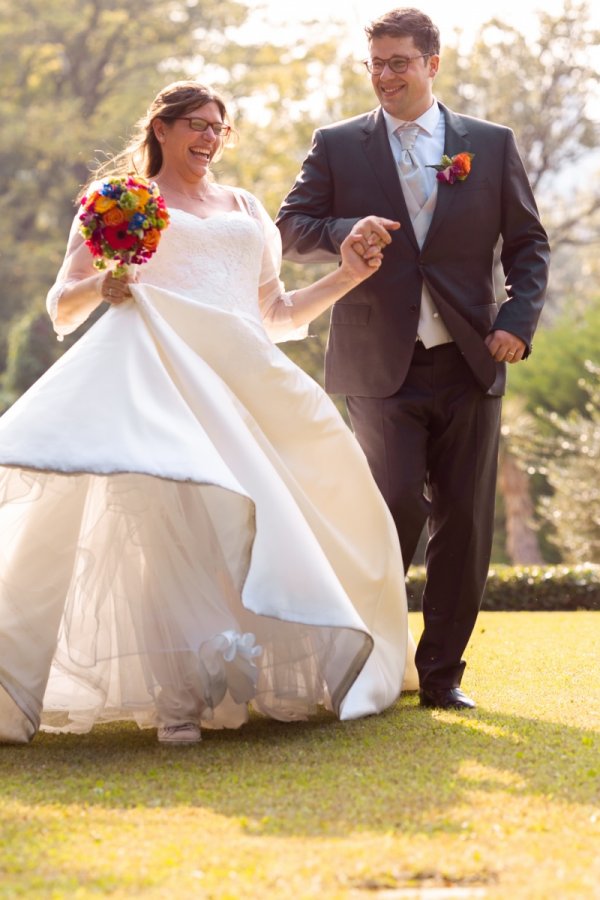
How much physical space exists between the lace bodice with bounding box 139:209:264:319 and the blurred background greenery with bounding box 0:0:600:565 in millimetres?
15934

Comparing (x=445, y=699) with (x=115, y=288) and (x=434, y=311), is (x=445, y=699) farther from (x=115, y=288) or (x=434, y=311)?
(x=115, y=288)

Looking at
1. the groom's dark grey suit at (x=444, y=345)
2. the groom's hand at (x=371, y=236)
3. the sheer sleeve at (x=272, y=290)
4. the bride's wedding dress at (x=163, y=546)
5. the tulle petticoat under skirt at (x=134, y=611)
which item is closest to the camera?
the bride's wedding dress at (x=163, y=546)

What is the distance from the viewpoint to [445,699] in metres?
5.55

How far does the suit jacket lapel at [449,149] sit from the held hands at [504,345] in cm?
46

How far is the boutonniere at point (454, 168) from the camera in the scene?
18.4ft

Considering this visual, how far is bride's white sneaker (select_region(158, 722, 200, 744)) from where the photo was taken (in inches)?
191

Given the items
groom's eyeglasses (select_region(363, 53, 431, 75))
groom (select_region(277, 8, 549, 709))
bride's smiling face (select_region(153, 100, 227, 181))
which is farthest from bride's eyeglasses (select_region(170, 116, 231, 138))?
groom's eyeglasses (select_region(363, 53, 431, 75))

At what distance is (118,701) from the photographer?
4957mm

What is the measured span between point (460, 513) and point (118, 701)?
5.26 ft

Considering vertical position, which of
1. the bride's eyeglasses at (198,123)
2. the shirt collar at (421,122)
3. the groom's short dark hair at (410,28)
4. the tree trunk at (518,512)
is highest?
the groom's short dark hair at (410,28)

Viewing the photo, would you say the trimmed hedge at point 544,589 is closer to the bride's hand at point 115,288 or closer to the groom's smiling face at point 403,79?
the groom's smiling face at point 403,79

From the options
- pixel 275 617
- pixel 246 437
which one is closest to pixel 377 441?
pixel 246 437

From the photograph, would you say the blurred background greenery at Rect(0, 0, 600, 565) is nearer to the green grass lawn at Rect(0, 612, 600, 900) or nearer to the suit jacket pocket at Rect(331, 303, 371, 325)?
the suit jacket pocket at Rect(331, 303, 371, 325)

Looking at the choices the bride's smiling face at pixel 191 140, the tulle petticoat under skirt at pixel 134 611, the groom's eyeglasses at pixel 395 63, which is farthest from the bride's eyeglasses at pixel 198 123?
the tulle petticoat under skirt at pixel 134 611
